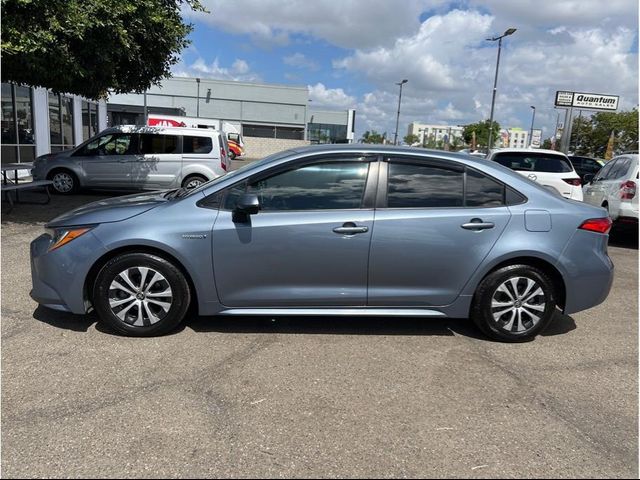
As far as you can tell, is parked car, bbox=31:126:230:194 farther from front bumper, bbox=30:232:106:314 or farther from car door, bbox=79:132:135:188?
front bumper, bbox=30:232:106:314

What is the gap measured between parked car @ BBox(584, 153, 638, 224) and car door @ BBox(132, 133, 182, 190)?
31.9 feet

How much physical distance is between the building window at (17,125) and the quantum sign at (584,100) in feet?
74.2

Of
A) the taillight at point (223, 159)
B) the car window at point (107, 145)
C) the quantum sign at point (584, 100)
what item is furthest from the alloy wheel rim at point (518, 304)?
the quantum sign at point (584, 100)

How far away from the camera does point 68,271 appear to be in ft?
12.9

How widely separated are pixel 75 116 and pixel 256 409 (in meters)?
21.0

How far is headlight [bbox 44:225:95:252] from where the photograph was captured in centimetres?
397

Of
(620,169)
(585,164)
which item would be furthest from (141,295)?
(585,164)

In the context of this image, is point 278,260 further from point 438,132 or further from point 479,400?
point 438,132

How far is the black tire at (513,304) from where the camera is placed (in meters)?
4.12

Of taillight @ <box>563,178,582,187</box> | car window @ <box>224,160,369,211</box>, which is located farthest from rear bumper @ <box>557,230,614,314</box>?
taillight @ <box>563,178,582,187</box>

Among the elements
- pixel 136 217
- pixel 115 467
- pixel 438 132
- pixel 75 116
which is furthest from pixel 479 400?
pixel 438 132

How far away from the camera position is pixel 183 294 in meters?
3.99

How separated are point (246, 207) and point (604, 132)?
189ft

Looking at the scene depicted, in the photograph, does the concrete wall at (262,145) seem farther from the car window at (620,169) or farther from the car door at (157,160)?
the car window at (620,169)
